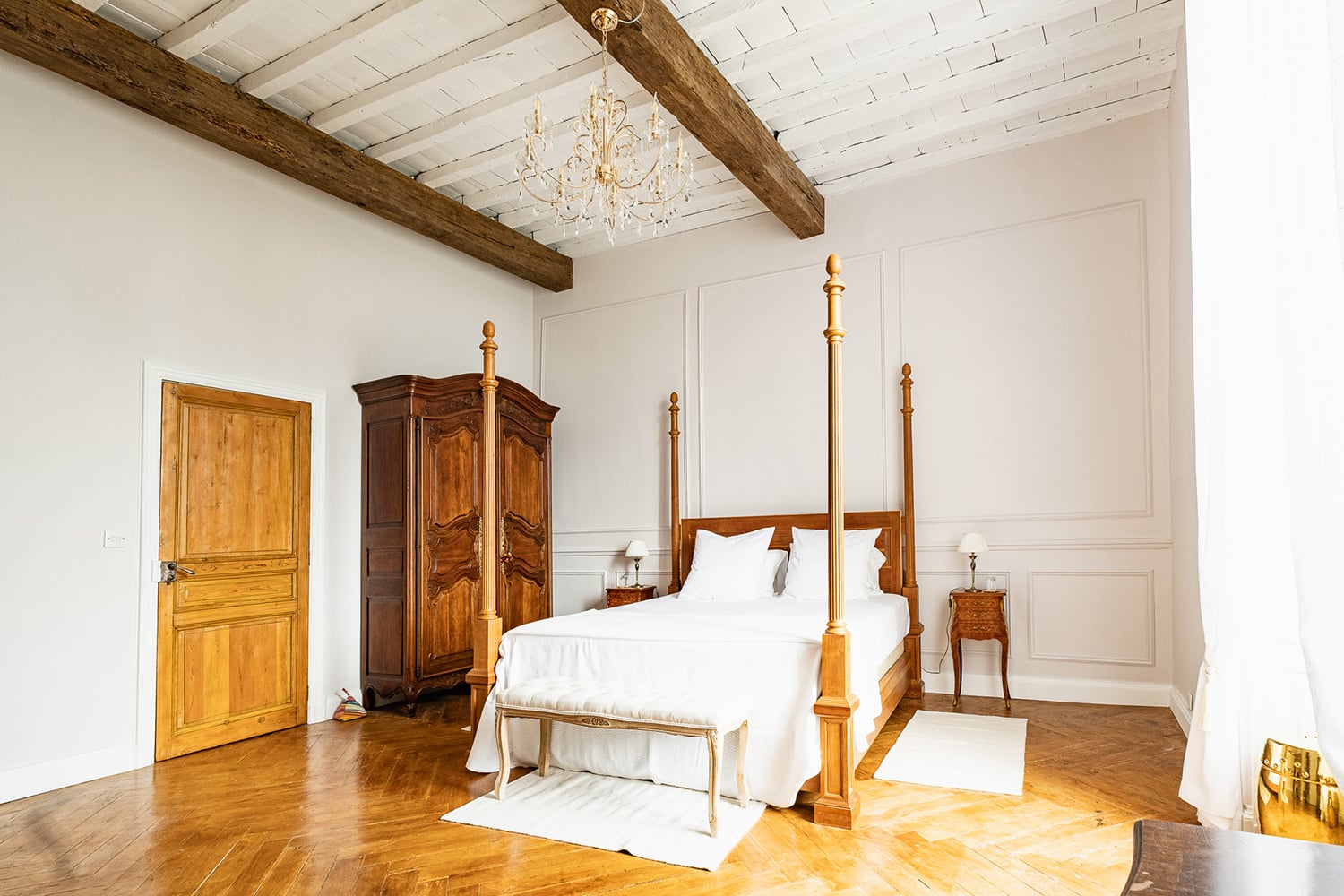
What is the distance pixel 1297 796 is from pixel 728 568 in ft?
10.5

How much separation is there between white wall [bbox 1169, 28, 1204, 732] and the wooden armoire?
3785 millimetres

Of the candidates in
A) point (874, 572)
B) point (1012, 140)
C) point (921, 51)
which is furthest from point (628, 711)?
point (1012, 140)

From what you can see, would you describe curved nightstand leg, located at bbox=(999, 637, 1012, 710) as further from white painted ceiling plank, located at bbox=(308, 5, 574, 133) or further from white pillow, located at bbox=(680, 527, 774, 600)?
white painted ceiling plank, located at bbox=(308, 5, 574, 133)

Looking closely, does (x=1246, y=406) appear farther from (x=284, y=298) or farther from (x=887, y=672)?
(x=284, y=298)

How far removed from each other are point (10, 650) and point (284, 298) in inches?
90.9

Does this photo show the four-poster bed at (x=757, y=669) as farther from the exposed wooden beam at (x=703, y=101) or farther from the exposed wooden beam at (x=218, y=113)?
the exposed wooden beam at (x=218, y=113)

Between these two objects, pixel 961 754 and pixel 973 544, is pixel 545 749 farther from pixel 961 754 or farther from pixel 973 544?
pixel 973 544

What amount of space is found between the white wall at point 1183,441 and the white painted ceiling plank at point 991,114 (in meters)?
0.19

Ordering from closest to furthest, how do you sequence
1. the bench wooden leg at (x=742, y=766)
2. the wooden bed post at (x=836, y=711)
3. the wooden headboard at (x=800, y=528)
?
the wooden bed post at (x=836, y=711) → the bench wooden leg at (x=742, y=766) → the wooden headboard at (x=800, y=528)

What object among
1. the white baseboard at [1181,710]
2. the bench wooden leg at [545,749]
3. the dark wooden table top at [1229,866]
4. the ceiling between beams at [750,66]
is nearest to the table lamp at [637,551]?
the bench wooden leg at [545,749]

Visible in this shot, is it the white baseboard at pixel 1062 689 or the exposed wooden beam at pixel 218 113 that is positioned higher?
the exposed wooden beam at pixel 218 113

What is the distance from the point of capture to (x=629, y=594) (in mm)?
5879

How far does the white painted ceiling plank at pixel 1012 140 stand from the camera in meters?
4.64

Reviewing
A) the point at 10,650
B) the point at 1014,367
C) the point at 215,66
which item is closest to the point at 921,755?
the point at 1014,367
